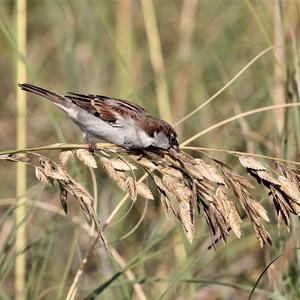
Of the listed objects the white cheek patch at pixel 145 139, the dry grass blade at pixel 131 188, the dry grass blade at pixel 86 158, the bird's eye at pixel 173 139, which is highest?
the white cheek patch at pixel 145 139

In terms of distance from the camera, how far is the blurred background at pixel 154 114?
280 centimetres

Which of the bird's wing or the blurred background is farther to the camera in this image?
the bird's wing

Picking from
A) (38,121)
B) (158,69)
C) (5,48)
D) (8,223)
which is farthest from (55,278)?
(5,48)

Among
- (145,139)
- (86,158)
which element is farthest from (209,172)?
(145,139)

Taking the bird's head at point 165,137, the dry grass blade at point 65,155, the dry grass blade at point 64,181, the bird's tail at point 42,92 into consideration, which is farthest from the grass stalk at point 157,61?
the dry grass blade at point 64,181

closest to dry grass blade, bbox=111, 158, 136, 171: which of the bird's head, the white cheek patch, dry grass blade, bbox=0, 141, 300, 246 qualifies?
dry grass blade, bbox=0, 141, 300, 246

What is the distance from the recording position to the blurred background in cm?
280

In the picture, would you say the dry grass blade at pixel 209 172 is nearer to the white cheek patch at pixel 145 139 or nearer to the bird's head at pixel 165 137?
the bird's head at pixel 165 137

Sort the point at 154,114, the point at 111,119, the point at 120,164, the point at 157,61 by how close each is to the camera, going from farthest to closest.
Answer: the point at 154,114 → the point at 157,61 → the point at 111,119 → the point at 120,164

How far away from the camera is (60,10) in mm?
4980

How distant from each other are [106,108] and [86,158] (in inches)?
54.4

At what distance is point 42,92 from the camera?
2.92 metres

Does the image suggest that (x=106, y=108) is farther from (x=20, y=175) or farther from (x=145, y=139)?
(x=20, y=175)

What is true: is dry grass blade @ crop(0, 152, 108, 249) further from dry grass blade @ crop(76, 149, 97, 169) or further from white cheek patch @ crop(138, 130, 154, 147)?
white cheek patch @ crop(138, 130, 154, 147)
